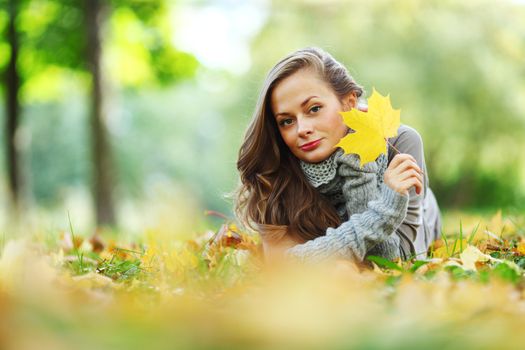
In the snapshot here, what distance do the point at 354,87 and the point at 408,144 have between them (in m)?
0.33

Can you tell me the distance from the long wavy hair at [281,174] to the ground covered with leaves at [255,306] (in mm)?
362

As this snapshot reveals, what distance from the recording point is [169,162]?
36.7 m

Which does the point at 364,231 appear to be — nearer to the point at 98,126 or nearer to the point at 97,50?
the point at 98,126

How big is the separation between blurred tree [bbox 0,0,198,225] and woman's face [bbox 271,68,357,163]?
707 centimetres

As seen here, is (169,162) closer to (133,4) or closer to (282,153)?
(133,4)

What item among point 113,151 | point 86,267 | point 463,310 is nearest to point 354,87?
point 86,267

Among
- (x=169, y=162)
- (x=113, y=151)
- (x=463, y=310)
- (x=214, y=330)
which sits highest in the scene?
(x=169, y=162)

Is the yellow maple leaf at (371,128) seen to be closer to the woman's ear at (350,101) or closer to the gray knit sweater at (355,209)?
the gray knit sweater at (355,209)

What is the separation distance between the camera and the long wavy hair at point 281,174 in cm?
268

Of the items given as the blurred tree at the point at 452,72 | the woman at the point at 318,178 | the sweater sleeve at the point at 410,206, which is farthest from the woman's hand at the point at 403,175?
the blurred tree at the point at 452,72

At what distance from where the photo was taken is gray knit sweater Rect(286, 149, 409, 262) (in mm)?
2297

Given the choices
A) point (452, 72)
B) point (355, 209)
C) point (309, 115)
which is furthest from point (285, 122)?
point (452, 72)

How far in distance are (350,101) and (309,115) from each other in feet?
0.85

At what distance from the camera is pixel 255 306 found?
3.54ft
